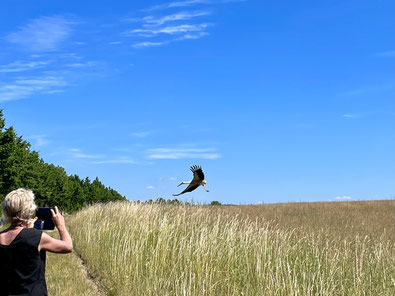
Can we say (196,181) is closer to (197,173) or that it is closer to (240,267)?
(197,173)

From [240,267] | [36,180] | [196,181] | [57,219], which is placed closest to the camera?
[57,219]

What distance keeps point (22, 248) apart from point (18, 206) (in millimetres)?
421

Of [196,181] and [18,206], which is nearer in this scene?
[18,206]

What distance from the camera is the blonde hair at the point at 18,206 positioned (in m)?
4.00

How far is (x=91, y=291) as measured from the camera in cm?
872

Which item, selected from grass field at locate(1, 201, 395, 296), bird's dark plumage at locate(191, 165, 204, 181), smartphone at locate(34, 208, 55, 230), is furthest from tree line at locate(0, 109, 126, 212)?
smartphone at locate(34, 208, 55, 230)

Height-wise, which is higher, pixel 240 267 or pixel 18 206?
pixel 18 206

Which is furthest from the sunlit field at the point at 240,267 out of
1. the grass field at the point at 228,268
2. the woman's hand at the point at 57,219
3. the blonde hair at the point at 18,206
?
the blonde hair at the point at 18,206

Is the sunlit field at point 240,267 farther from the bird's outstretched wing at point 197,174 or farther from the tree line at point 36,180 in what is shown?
the tree line at point 36,180

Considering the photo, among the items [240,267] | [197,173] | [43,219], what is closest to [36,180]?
[197,173]

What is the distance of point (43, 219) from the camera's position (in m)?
4.47

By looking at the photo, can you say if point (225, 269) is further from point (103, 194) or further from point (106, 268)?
point (103, 194)

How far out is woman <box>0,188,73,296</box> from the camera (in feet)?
13.3

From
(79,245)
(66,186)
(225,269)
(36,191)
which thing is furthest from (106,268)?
(66,186)
